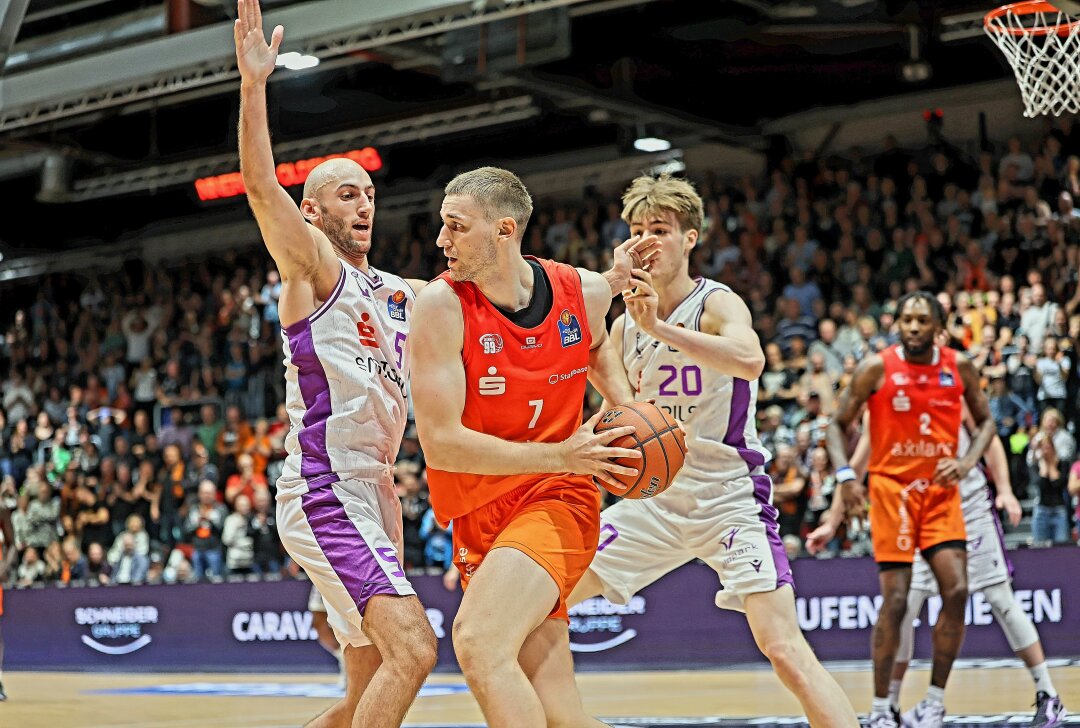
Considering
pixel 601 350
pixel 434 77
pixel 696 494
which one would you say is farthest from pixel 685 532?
pixel 434 77

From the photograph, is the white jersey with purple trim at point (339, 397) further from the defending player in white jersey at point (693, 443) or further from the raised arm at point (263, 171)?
the defending player in white jersey at point (693, 443)

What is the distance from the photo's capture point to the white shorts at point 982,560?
7.95 meters

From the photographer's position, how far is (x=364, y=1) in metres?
14.6

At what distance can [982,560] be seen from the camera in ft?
26.3

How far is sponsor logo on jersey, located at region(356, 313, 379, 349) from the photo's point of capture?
5008 mm

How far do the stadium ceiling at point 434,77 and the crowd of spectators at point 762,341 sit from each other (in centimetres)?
142

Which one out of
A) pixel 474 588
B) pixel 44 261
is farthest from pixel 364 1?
pixel 44 261

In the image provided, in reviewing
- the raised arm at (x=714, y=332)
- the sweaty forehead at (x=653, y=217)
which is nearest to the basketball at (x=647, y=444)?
the raised arm at (x=714, y=332)

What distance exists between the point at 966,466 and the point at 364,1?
931cm

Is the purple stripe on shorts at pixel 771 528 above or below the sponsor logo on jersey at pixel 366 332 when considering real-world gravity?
below

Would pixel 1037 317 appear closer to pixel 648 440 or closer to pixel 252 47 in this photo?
pixel 648 440

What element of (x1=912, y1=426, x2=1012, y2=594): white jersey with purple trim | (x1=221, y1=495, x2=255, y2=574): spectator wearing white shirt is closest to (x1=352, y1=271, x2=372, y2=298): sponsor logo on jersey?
(x1=912, y1=426, x2=1012, y2=594): white jersey with purple trim

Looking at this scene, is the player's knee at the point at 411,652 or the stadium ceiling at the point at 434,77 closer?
the player's knee at the point at 411,652

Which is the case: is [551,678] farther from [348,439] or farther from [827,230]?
[827,230]
